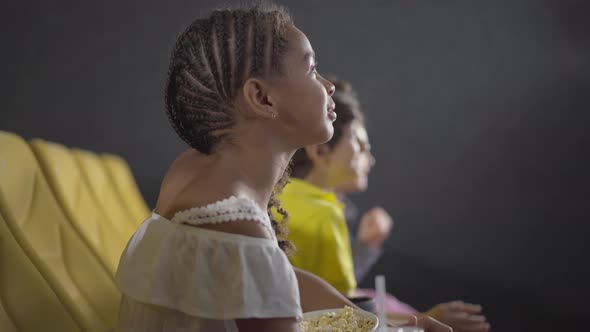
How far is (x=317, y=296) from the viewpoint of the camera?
0.84 metres

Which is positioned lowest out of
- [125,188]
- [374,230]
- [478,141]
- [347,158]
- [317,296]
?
[317,296]

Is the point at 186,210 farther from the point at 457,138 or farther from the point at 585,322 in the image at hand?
the point at 585,322

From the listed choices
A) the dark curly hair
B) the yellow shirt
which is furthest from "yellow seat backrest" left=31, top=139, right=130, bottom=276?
the dark curly hair

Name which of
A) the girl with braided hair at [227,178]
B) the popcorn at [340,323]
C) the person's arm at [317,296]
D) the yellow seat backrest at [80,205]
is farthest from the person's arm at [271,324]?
the yellow seat backrest at [80,205]

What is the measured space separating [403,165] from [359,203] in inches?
9.0

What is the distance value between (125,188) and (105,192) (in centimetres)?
16

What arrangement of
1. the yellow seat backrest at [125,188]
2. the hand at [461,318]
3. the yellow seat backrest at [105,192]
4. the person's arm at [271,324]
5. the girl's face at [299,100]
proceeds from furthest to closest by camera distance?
the yellow seat backrest at [125,188]
the yellow seat backrest at [105,192]
the hand at [461,318]
the girl's face at [299,100]
the person's arm at [271,324]

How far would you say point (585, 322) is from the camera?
2342 mm

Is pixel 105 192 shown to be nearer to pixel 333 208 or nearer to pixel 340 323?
pixel 333 208

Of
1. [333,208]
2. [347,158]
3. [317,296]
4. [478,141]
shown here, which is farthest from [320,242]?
[478,141]

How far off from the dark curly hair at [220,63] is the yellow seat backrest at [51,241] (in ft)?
1.35

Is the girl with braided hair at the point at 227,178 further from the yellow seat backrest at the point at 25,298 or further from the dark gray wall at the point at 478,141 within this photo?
the dark gray wall at the point at 478,141

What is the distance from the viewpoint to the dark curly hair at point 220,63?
657 mm

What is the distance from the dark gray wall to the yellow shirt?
1.18m
